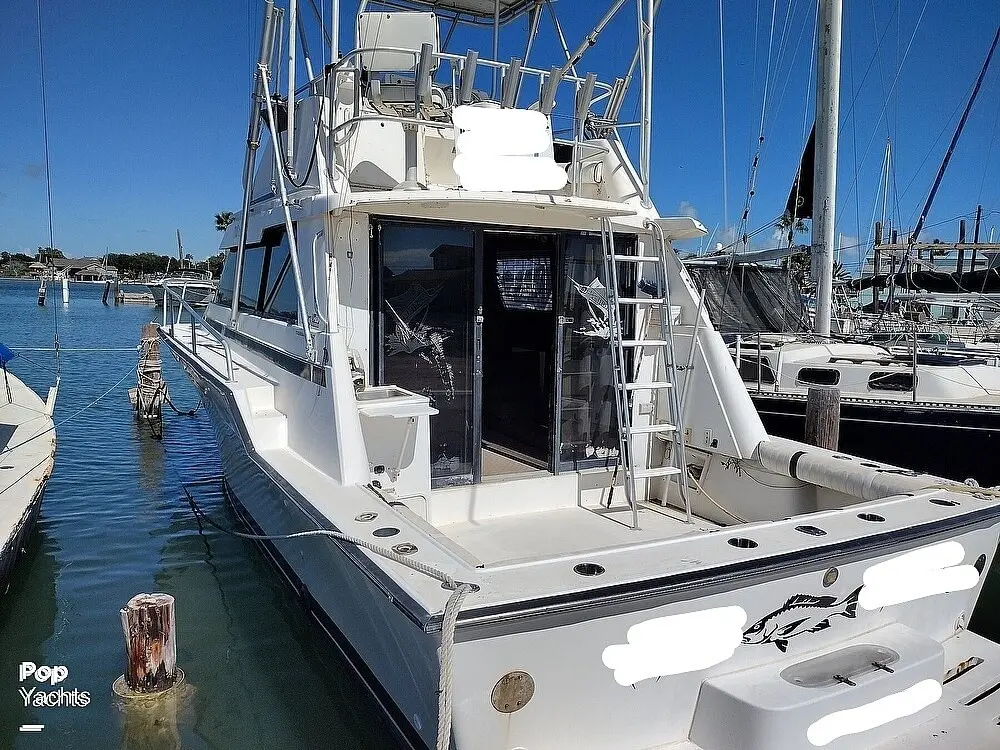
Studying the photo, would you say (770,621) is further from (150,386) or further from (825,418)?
(150,386)

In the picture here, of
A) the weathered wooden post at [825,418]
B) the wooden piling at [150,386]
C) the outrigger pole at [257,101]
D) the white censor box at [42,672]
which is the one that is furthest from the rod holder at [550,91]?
the wooden piling at [150,386]

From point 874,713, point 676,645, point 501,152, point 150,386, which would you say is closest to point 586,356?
point 501,152

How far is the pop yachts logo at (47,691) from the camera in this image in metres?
4.20

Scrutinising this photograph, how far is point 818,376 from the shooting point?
9.98 m

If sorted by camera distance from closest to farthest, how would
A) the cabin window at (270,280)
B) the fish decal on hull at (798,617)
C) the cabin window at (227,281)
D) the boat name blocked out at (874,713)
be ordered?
the boat name blocked out at (874,713) → the fish decal on hull at (798,617) → the cabin window at (270,280) → the cabin window at (227,281)

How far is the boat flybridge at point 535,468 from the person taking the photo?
2902 millimetres

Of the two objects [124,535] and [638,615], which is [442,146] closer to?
[638,615]

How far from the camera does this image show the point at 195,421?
13.0 meters

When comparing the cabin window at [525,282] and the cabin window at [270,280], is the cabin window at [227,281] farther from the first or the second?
the cabin window at [525,282]

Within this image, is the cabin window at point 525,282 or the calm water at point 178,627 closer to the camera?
→ the calm water at point 178,627

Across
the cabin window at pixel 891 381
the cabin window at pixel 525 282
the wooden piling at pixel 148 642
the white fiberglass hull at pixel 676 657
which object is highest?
the cabin window at pixel 525 282

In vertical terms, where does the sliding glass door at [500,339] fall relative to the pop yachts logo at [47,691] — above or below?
above

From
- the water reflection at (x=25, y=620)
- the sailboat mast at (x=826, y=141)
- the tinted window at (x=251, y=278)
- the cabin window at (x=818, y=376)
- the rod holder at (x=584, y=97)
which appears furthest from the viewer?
the sailboat mast at (x=826, y=141)

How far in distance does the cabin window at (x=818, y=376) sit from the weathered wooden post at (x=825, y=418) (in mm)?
2466
